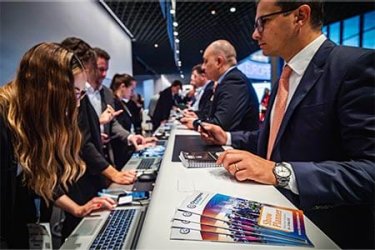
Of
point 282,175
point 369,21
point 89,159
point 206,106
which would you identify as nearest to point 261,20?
point 282,175

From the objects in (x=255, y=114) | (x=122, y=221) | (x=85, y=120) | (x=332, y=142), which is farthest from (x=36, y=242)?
(x=255, y=114)

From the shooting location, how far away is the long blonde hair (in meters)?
1.11

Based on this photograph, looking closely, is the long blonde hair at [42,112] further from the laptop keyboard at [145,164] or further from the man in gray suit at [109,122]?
the man in gray suit at [109,122]

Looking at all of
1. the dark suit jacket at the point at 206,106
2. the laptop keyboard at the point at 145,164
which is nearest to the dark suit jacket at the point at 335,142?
the laptop keyboard at the point at 145,164

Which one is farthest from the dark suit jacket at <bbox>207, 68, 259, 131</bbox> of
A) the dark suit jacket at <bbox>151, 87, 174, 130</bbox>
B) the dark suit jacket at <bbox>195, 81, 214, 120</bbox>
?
the dark suit jacket at <bbox>151, 87, 174, 130</bbox>

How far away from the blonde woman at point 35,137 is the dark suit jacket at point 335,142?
2.71 feet

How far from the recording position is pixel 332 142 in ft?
2.79

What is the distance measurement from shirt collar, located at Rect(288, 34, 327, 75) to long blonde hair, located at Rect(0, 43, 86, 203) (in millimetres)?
848

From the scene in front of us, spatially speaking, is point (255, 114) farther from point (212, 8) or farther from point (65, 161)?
point (212, 8)

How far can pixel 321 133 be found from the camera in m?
0.85

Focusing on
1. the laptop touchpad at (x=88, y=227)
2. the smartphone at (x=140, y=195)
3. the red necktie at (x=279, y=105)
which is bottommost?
the laptop touchpad at (x=88, y=227)

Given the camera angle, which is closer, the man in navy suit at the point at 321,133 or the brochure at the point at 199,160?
the man in navy suit at the point at 321,133

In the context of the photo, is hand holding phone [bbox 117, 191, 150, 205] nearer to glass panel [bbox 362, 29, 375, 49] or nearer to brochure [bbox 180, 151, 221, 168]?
brochure [bbox 180, 151, 221, 168]

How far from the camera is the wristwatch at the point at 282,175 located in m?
0.74
